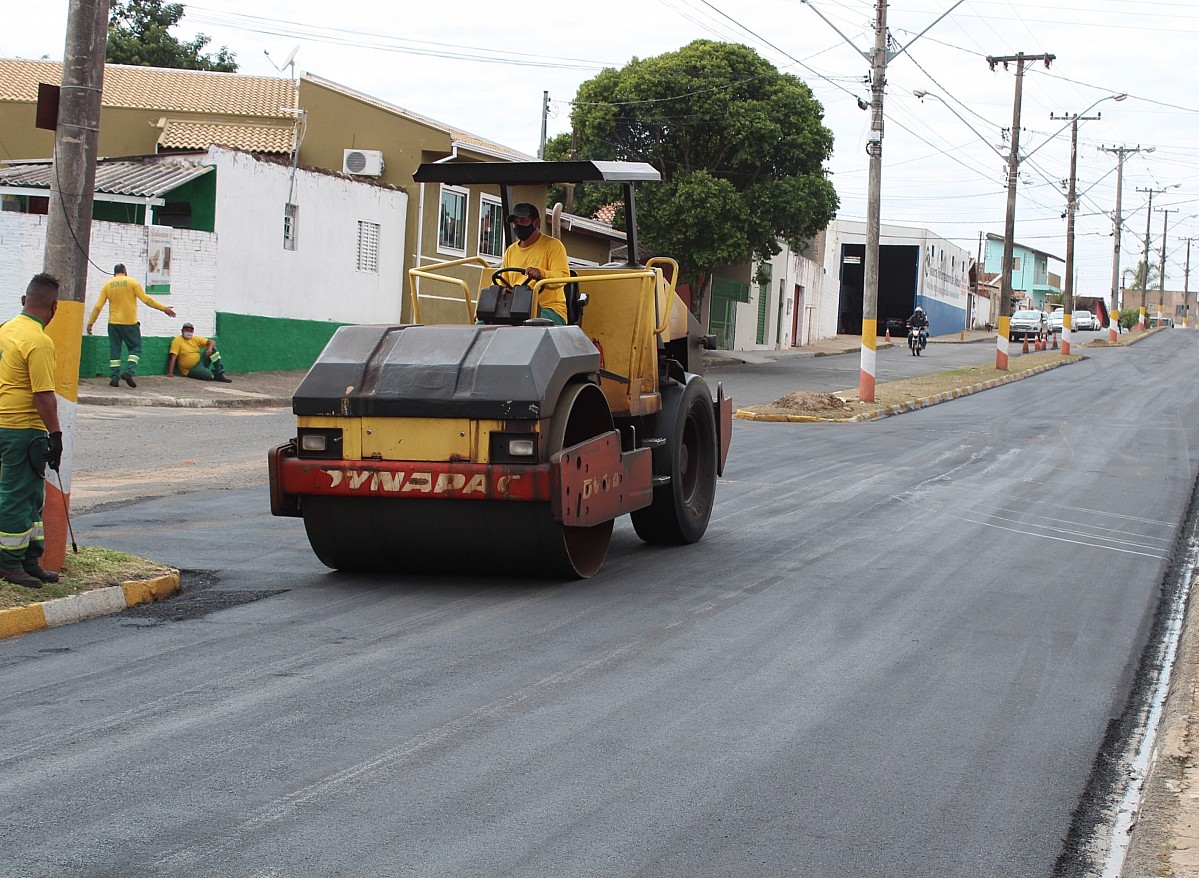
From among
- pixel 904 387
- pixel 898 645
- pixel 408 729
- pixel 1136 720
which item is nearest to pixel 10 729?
pixel 408 729

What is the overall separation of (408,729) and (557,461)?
8.64ft

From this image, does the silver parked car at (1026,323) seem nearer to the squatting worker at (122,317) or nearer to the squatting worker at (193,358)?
the squatting worker at (193,358)

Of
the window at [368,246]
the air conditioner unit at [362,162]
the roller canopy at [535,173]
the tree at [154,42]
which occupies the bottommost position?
the roller canopy at [535,173]

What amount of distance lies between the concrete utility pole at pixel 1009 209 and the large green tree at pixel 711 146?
660 centimetres

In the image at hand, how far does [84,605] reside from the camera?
7.66 m

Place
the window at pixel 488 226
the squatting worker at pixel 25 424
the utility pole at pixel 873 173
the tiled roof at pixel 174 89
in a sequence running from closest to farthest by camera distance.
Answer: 1. the squatting worker at pixel 25 424
2. the utility pole at pixel 873 173
3. the window at pixel 488 226
4. the tiled roof at pixel 174 89

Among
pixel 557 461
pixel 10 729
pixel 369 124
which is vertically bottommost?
pixel 10 729

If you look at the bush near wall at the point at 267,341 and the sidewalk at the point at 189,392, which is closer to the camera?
the sidewalk at the point at 189,392

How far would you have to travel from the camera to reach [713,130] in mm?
36281


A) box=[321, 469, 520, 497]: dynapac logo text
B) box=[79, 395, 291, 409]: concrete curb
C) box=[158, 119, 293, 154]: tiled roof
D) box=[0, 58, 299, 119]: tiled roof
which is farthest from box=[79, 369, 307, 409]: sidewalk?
box=[0, 58, 299, 119]: tiled roof

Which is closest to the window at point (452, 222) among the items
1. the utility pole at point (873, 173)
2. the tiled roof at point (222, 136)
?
the tiled roof at point (222, 136)

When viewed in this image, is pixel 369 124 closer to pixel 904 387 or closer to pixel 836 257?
pixel 904 387

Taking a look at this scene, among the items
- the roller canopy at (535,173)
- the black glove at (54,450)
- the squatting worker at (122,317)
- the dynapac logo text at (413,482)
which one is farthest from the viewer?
the squatting worker at (122,317)

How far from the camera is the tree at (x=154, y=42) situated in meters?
51.2
